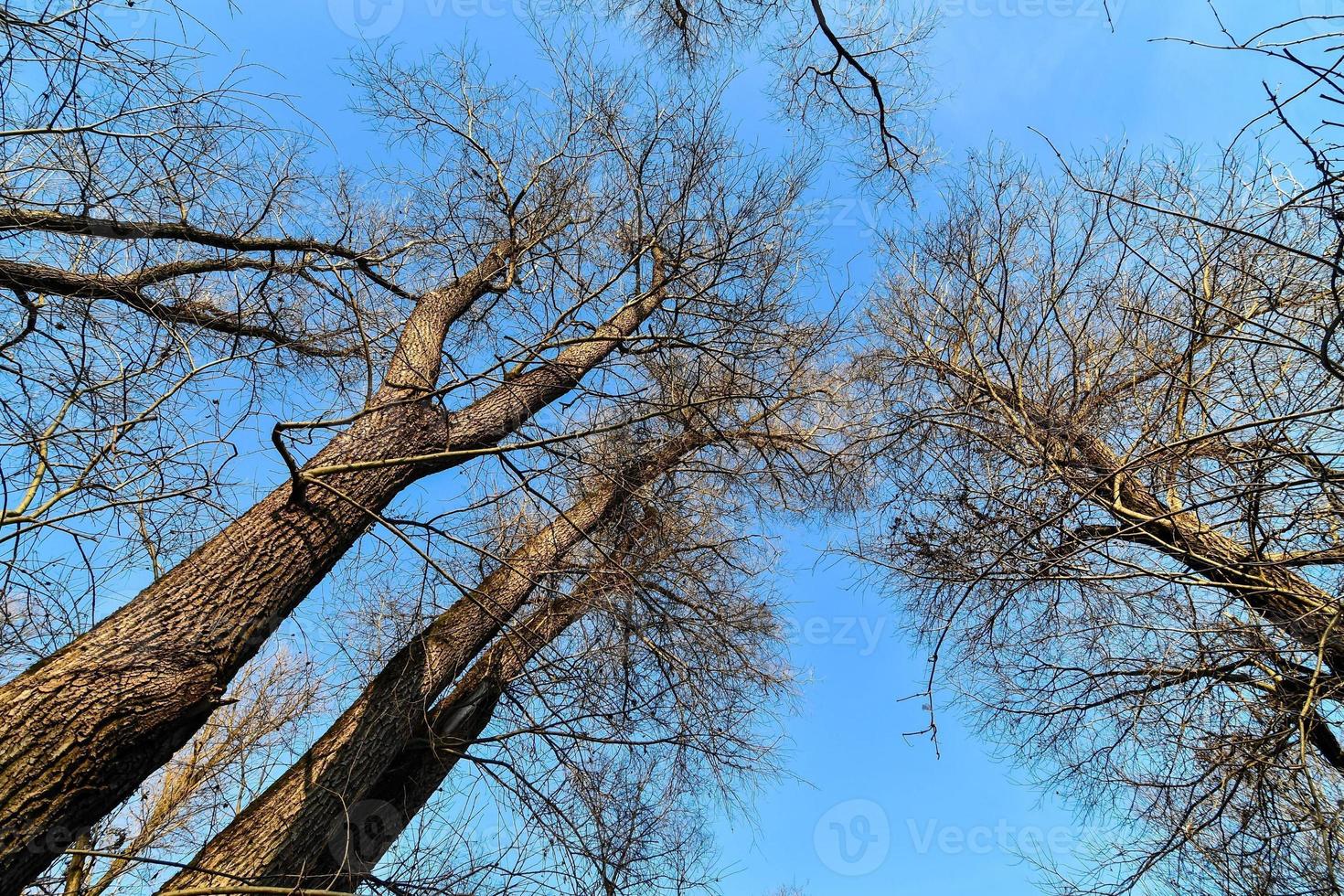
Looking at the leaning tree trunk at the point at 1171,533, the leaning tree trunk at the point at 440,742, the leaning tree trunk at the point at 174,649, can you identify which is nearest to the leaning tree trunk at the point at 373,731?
the leaning tree trunk at the point at 440,742

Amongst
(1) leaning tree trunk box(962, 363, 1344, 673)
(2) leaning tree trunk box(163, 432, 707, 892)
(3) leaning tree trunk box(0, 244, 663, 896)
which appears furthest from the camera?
(2) leaning tree trunk box(163, 432, 707, 892)

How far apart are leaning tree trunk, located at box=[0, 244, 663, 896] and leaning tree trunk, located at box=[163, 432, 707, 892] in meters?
0.72

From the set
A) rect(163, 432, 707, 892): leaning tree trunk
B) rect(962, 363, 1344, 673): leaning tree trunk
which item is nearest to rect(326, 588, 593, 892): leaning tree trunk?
rect(163, 432, 707, 892): leaning tree trunk

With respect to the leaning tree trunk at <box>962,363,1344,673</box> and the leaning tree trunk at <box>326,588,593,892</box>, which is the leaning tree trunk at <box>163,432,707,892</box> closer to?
the leaning tree trunk at <box>326,588,593,892</box>

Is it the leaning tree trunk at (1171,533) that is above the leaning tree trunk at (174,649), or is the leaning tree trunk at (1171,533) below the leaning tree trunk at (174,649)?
above

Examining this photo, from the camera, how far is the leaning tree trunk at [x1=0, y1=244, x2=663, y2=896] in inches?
91.1

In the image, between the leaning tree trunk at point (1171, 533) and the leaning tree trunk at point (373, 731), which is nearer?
the leaning tree trunk at point (1171, 533)

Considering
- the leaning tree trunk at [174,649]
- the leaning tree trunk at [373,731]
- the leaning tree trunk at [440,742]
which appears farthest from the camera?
the leaning tree trunk at [440,742]

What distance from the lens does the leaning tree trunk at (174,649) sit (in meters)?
2.31

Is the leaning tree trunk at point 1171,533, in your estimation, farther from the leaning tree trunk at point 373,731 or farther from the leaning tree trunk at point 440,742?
the leaning tree trunk at point 440,742

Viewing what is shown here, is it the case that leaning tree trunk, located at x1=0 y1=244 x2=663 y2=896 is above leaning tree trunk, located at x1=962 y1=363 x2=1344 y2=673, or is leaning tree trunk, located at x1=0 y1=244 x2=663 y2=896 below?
below

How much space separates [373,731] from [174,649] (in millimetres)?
1430

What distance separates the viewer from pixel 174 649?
8.95ft

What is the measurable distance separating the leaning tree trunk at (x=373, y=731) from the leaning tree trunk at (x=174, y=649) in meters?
0.72
